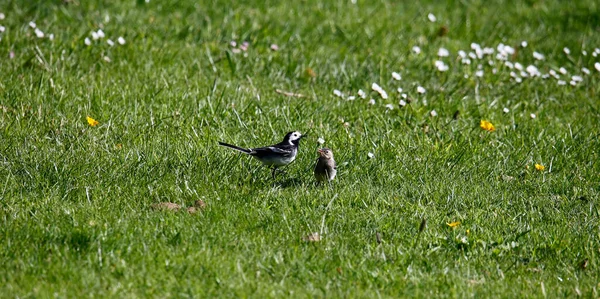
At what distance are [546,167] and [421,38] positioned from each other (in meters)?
3.52

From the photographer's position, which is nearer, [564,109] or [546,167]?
[546,167]

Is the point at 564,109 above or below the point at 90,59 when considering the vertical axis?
below

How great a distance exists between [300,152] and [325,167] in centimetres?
68

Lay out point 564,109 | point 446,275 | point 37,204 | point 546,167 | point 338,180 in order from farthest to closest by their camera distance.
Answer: point 564,109 < point 546,167 < point 338,180 < point 37,204 < point 446,275

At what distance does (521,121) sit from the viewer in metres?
7.93

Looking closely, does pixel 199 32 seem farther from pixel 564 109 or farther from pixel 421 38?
pixel 564 109

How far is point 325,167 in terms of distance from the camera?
609 cm

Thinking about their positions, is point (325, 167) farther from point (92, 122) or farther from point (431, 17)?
point (431, 17)

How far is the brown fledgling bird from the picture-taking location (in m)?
6.08

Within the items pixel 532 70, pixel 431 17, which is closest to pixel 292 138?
pixel 532 70

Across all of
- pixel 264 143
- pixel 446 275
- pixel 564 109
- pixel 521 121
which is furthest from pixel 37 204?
pixel 564 109

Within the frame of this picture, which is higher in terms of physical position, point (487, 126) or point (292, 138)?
point (292, 138)

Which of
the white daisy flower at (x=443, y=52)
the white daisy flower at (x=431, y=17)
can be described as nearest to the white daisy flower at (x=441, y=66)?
the white daisy flower at (x=443, y=52)

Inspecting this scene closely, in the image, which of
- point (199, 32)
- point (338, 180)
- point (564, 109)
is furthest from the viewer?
point (199, 32)
